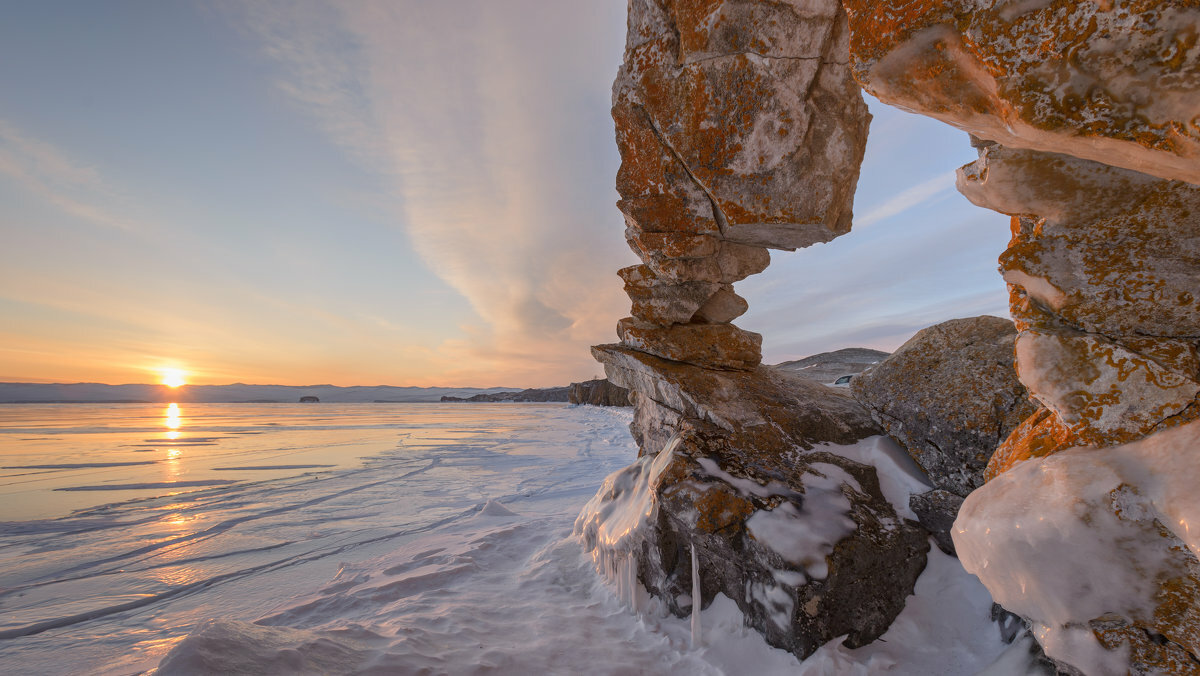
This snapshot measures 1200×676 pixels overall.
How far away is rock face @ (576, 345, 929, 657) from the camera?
3.79m

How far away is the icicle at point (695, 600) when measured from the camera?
412 centimetres

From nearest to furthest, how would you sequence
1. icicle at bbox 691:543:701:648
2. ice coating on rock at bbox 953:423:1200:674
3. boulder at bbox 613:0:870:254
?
ice coating on rock at bbox 953:423:1200:674 < icicle at bbox 691:543:701:648 < boulder at bbox 613:0:870:254

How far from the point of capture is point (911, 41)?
7.15ft

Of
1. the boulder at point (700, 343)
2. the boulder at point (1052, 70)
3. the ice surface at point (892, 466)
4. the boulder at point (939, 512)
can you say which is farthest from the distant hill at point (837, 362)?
the boulder at point (1052, 70)

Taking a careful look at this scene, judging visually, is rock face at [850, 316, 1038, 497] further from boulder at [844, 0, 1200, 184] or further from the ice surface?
boulder at [844, 0, 1200, 184]

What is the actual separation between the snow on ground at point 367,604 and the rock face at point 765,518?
23cm

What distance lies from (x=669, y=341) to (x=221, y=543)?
716cm

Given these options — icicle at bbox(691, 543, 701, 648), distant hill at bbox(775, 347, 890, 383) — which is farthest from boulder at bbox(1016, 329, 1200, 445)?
distant hill at bbox(775, 347, 890, 383)

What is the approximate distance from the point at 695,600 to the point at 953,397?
3.28 m

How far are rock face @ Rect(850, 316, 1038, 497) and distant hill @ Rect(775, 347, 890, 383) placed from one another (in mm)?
9642

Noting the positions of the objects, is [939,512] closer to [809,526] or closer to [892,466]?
[892,466]

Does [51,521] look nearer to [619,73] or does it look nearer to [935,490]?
[619,73]

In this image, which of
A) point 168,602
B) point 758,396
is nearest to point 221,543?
point 168,602

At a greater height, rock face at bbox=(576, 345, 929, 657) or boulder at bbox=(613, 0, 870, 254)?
boulder at bbox=(613, 0, 870, 254)
